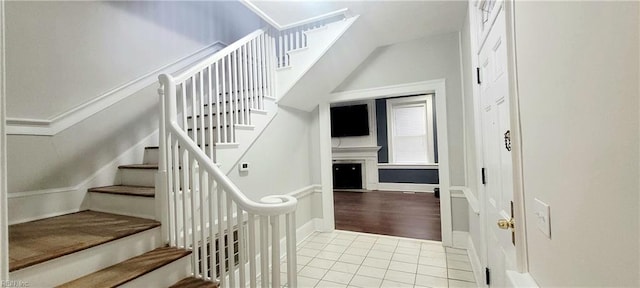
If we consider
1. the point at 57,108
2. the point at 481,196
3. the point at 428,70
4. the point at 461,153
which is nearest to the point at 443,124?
the point at 461,153

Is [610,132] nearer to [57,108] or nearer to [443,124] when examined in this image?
[443,124]

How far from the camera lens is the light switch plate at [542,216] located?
0.76 meters

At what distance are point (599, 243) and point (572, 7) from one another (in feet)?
1.79

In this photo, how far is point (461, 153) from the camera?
2.88 meters

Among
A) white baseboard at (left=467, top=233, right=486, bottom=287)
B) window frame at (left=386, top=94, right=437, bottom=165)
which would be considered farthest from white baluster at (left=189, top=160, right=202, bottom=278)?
window frame at (left=386, top=94, right=437, bottom=165)

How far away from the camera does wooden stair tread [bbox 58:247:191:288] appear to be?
1.33m

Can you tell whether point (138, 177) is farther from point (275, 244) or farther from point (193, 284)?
point (275, 244)

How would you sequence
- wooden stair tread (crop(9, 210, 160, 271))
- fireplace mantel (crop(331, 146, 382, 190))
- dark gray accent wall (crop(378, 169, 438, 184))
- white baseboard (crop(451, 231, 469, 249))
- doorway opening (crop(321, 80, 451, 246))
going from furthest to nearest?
fireplace mantel (crop(331, 146, 382, 190))
dark gray accent wall (crop(378, 169, 438, 184))
doorway opening (crop(321, 80, 451, 246))
white baseboard (crop(451, 231, 469, 249))
wooden stair tread (crop(9, 210, 160, 271))

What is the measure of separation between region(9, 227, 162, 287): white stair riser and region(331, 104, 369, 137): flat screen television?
545cm

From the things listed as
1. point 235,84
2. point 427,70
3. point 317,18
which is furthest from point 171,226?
point 427,70

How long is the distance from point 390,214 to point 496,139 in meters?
3.21

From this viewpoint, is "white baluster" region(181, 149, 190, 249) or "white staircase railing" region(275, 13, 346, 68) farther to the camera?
"white staircase railing" region(275, 13, 346, 68)

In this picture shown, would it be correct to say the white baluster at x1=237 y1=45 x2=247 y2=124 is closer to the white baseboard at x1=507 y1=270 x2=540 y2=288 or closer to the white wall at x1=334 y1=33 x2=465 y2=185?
the white wall at x1=334 y1=33 x2=465 y2=185

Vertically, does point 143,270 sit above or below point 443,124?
below
